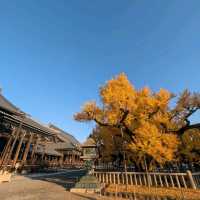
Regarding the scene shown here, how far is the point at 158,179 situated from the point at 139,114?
4.62 m

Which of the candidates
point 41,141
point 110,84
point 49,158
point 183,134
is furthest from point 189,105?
point 49,158

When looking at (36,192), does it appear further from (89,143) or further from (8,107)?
(8,107)

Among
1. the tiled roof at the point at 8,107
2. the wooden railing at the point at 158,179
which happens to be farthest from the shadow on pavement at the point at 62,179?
the tiled roof at the point at 8,107

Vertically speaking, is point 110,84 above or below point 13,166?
above

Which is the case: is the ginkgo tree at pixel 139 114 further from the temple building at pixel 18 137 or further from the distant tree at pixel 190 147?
the temple building at pixel 18 137

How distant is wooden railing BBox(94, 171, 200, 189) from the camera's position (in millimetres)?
8898

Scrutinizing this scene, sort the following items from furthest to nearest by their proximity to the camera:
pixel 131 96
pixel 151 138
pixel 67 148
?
pixel 67 148
pixel 131 96
pixel 151 138

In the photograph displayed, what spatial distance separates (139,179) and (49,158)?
72.9ft

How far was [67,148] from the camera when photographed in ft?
108

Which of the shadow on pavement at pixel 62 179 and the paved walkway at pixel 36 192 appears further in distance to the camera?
the shadow on pavement at pixel 62 179

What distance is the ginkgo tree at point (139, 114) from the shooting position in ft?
36.9

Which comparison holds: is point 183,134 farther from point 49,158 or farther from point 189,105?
point 49,158

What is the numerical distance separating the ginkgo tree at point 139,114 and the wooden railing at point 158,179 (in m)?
1.22

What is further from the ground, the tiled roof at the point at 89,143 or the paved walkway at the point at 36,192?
the tiled roof at the point at 89,143
